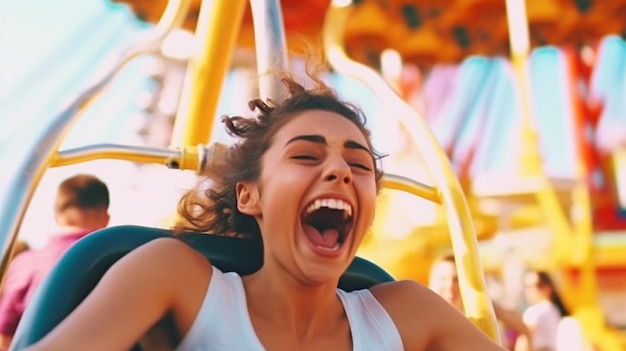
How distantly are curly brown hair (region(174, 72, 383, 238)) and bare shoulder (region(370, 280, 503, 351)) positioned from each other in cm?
14

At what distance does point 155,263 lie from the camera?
70 cm

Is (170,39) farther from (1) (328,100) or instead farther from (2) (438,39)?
(2) (438,39)

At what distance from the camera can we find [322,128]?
782 millimetres

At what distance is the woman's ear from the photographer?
0.81m

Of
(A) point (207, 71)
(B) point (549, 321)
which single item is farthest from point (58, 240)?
(B) point (549, 321)

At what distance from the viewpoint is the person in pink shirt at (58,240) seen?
135cm

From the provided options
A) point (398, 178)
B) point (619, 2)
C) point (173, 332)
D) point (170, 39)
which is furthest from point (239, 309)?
point (619, 2)

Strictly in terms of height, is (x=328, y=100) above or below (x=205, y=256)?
above

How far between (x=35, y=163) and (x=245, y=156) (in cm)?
23

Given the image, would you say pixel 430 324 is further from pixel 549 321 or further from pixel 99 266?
pixel 549 321

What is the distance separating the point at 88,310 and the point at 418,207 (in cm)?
518

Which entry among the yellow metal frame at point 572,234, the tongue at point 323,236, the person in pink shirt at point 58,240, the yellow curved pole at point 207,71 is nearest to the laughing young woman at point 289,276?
the tongue at point 323,236

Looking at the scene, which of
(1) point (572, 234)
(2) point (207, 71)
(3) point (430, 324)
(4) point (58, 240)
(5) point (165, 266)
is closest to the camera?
(5) point (165, 266)

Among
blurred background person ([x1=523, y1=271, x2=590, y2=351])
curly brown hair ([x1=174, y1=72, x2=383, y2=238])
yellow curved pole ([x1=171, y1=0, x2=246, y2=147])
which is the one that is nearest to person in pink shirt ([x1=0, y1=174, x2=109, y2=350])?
yellow curved pole ([x1=171, y1=0, x2=246, y2=147])
